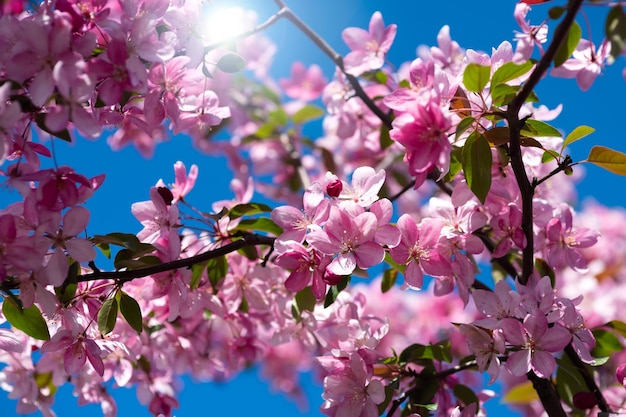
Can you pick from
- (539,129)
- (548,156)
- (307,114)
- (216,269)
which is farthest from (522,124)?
(307,114)

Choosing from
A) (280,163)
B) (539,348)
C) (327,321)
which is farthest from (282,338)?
(280,163)

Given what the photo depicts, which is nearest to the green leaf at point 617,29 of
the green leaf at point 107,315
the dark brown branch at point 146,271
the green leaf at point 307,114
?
the dark brown branch at point 146,271

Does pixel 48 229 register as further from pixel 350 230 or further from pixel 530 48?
pixel 530 48

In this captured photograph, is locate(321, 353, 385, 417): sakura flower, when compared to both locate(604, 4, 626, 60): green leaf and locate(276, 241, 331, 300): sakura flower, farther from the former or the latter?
locate(604, 4, 626, 60): green leaf

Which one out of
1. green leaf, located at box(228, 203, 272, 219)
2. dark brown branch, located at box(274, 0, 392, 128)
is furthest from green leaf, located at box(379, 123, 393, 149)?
green leaf, located at box(228, 203, 272, 219)

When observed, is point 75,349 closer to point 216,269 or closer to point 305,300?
point 216,269

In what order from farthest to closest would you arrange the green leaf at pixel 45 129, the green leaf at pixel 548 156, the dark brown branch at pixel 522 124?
the green leaf at pixel 548 156
the green leaf at pixel 45 129
the dark brown branch at pixel 522 124

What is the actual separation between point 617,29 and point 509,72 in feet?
0.70

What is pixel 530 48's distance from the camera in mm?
1373

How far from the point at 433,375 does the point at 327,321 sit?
326mm

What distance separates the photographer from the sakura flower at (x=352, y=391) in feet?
4.51

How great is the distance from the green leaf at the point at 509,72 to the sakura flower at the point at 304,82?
72.2 inches

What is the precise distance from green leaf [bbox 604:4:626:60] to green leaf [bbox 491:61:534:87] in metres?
0.18

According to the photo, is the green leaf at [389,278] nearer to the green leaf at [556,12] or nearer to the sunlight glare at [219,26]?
the sunlight glare at [219,26]
